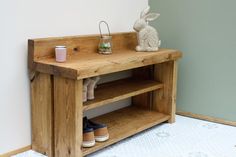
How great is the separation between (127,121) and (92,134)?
0.46m

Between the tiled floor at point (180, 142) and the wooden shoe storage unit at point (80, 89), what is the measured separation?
57 millimetres

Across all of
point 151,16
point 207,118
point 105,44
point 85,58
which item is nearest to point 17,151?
point 85,58

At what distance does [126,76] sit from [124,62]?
668mm

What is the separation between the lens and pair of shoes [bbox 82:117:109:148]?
1.79 meters

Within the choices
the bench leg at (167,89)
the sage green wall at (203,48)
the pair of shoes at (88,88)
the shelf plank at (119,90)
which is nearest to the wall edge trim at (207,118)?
the sage green wall at (203,48)

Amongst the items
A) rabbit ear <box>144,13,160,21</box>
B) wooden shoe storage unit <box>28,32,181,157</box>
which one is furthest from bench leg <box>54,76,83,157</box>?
rabbit ear <box>144,13,160,21</box>

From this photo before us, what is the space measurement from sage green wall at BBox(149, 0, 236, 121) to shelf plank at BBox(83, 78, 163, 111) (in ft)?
0.98

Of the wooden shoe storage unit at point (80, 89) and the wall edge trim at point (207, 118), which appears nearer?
the wooden shoe storage unit at point (80, 89)

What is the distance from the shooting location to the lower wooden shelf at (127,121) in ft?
6.44


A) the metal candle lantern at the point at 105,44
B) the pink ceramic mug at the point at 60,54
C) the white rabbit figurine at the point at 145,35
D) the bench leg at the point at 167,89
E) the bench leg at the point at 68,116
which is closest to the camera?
the bench leg at the point at 68,116

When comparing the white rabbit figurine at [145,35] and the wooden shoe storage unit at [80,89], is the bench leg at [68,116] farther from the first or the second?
the white rabbit figurine at [145,35]

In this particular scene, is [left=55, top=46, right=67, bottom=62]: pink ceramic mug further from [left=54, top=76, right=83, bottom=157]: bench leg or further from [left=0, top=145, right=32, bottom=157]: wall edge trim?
[left=0, top=145, right=32, bottom=157]: wall edge trim

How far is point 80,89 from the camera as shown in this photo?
5.40 ft

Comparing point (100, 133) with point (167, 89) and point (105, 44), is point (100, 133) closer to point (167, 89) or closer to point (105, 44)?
point (105, 44)
